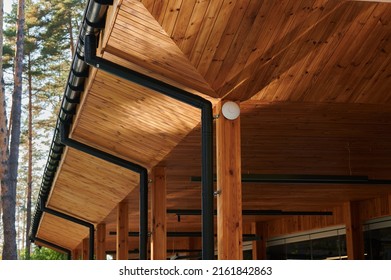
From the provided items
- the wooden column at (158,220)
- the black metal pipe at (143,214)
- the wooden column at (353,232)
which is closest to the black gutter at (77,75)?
the black metal pipe at (143,214)

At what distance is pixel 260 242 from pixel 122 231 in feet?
22.6

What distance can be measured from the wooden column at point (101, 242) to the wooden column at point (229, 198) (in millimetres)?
11734

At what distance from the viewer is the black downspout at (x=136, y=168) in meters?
13.1

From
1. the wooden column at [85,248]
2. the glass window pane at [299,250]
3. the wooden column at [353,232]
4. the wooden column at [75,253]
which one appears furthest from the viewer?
the wooden column at [75,253]

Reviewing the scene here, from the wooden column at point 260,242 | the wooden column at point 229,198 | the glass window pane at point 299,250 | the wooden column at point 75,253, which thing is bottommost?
the wooden column at point 229,198

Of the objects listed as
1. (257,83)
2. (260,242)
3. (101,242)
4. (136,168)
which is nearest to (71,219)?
(101,242)

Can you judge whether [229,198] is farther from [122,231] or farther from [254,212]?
[122,231]

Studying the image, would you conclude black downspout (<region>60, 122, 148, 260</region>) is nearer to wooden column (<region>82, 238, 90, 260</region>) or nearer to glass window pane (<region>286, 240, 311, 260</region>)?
glass window pane (<region>286, 240, 311, 260</region>)

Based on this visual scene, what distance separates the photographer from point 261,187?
1598 centimetres

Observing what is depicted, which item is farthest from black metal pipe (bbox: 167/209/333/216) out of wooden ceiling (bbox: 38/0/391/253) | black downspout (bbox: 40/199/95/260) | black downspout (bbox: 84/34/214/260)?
black downspout (bbox: 84/34/214/260)

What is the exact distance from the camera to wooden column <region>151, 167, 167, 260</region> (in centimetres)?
1312

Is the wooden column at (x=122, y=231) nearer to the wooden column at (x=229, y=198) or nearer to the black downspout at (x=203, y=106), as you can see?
the black downspout at (x=203, y=106)
